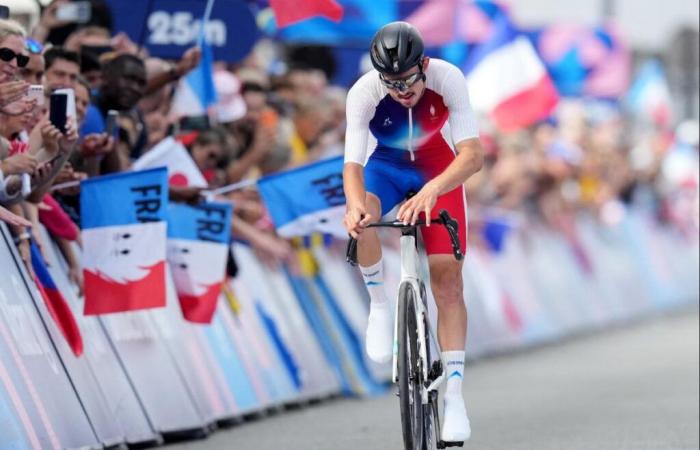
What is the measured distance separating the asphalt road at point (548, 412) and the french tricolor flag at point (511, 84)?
256 centimetres

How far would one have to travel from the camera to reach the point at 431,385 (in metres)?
10.7

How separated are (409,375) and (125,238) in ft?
10.2

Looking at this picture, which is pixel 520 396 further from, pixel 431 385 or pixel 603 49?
pixel 603 49

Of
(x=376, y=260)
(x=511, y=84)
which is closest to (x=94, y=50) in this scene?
(x=376, y=260)

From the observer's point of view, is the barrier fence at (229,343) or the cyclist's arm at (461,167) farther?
the barrier fence at (229,343)

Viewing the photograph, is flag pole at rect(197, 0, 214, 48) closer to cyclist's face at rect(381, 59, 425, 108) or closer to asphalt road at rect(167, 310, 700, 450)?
asphalt road at rect(167, 310, 700, 450)

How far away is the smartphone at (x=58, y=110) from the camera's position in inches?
464

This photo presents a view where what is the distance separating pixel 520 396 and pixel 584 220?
40.7 feet

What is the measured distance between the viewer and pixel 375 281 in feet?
36.3

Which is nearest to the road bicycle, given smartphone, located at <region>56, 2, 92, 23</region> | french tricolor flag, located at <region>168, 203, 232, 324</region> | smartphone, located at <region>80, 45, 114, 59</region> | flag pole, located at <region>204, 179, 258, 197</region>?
french tricolor flag, located at <region>168, 203, 232, 324</region>

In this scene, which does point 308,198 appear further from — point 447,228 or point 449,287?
point 447,228

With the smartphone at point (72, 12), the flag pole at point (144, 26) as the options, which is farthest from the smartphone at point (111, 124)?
the flag pole at point (144, 26)

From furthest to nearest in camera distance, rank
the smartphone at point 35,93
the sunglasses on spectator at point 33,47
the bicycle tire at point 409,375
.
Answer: the sunglasses on spectator at point 33,47 → the smartphone at point 35,93 → the bicycle tire at point 409,375

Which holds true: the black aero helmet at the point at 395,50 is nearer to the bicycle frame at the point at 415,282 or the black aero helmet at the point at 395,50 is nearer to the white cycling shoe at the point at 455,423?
the bicycle frame at the point at 415,282
